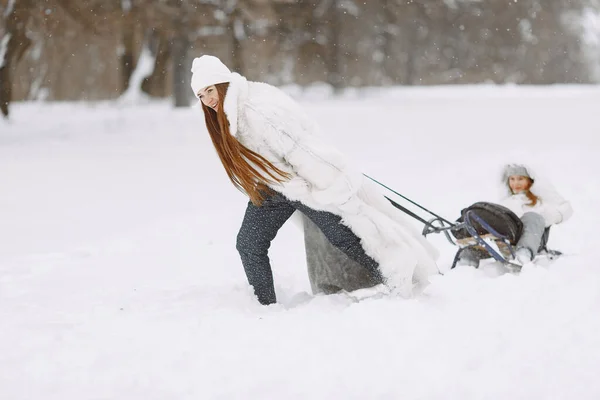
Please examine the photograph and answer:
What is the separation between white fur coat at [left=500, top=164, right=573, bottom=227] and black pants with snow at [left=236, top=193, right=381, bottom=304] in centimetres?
215

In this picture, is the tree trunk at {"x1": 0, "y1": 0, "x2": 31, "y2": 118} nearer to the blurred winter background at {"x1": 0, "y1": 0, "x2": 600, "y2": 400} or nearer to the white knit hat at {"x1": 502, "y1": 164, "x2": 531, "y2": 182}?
the blurred winter background at {"x1": 0, "y1": 0, "x2": 600, "y2": 400}

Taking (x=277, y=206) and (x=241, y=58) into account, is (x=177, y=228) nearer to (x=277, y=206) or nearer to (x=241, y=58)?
(x=277, y=206)

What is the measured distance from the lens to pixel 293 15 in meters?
20.1

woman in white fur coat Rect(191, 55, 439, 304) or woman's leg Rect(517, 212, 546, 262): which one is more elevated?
woman in white fur coat Rect(191, 55, 439, 304)

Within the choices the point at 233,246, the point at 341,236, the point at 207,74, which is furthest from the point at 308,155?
the point at 233,246

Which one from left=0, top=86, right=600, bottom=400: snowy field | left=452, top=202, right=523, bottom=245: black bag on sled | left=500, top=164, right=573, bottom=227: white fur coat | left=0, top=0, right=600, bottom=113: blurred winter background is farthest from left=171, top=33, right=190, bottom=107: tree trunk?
left=452, top=202, right=523, bottom=245: black bag on sled

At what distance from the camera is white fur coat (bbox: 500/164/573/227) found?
6016 mm

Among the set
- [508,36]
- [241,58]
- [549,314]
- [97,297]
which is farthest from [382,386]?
[508,36]

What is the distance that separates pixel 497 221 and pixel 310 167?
2233mm

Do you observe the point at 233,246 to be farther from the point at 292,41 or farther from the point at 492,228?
the point at 292,41

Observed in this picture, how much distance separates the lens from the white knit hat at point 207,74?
4105 millimetres

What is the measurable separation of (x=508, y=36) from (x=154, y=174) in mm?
25195

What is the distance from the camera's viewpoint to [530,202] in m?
6.11

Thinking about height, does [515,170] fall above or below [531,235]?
above
